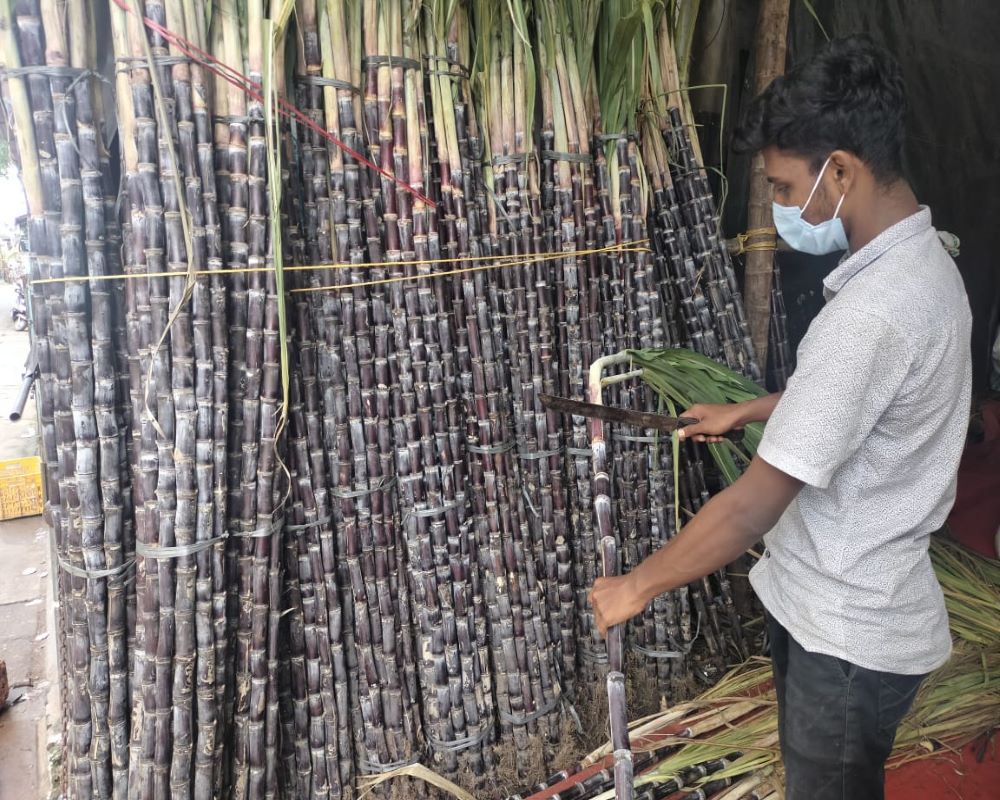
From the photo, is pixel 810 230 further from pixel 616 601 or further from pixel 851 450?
pixel 616 601

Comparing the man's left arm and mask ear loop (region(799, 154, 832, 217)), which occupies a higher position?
mask ear loop (region(799, 154, 832, 217))

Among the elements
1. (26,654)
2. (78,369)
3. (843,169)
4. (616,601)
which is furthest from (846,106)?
(26,654)

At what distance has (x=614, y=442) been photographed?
2.58 m

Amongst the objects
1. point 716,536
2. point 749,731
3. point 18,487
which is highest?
point 716,536

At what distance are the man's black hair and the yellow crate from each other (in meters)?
5.53

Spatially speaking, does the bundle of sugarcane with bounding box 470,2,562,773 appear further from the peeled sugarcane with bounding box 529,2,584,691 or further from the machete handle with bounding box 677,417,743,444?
the machete handle with bounding box 677,417,743,444

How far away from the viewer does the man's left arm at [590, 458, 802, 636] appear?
1133 millimetres

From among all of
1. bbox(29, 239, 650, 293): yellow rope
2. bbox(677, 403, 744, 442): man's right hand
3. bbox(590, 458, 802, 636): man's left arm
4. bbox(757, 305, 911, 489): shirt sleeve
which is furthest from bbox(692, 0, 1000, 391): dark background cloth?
bbox(590, 458, 802, 636): man's left arm

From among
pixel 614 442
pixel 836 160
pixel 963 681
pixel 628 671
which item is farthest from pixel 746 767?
pixel 836 160

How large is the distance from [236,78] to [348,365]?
2.77 feet

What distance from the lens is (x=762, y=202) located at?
9.24ft

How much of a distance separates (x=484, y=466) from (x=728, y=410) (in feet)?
2.87

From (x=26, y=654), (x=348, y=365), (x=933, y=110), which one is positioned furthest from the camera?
(x=933, y=110)

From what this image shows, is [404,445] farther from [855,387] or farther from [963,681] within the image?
[963,681]
